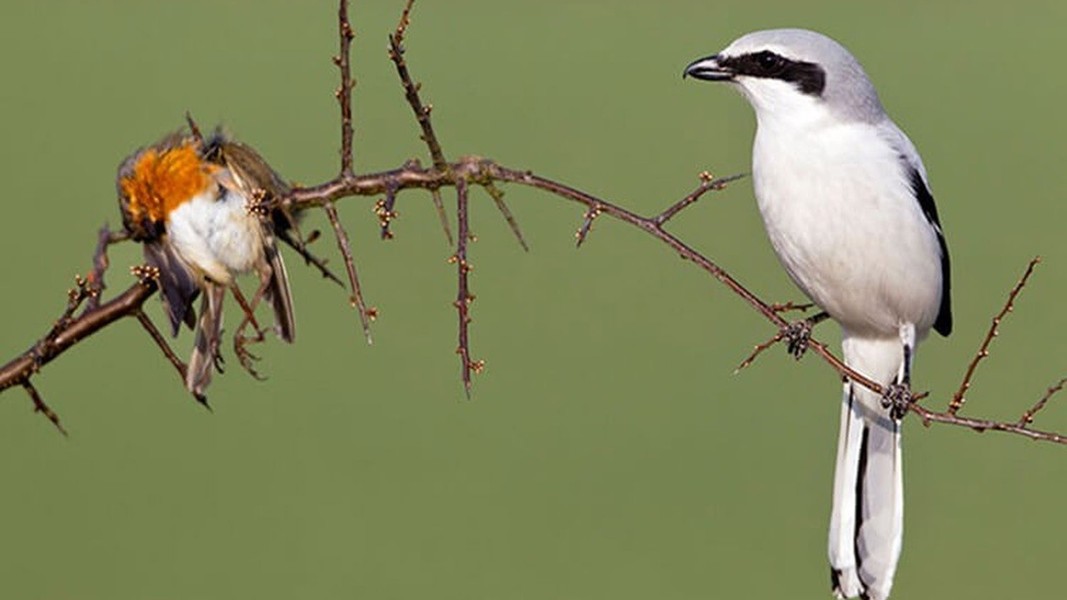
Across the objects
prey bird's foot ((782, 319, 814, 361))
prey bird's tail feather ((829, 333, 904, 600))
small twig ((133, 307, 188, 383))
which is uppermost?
prey bird's foot ((782, 319, 814, 361))

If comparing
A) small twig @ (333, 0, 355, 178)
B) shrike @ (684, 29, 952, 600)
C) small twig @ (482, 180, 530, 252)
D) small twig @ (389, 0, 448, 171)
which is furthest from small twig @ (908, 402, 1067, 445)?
shrike @ (684, 29, 952, 600)

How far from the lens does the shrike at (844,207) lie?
4027 mm

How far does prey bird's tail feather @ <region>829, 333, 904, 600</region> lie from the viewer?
4.07m

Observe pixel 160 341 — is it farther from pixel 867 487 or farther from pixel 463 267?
pixel 867 487

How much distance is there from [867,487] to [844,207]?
0.74 metres

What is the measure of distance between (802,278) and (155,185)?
193cm

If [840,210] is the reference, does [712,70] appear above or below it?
above

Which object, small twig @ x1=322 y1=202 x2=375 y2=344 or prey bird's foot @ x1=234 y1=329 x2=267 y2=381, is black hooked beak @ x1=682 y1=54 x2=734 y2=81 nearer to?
prey bird's foot @ x1=234 y1=329 x2=267 y2=381

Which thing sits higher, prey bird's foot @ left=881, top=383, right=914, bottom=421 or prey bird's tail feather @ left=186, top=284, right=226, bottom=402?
prey bird's foot @ left=881, top=383, right=914, bottom=421

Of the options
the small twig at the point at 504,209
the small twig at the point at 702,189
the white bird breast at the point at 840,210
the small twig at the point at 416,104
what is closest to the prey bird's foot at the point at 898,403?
the white bird breast at the point at 840,210

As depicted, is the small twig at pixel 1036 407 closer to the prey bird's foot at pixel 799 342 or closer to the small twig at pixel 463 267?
the prey bird's foot at pixel 799 342

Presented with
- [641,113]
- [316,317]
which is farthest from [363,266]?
[641,113]

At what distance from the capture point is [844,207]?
4113 millimetres

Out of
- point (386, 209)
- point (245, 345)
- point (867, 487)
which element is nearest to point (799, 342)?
point (867, 487)
